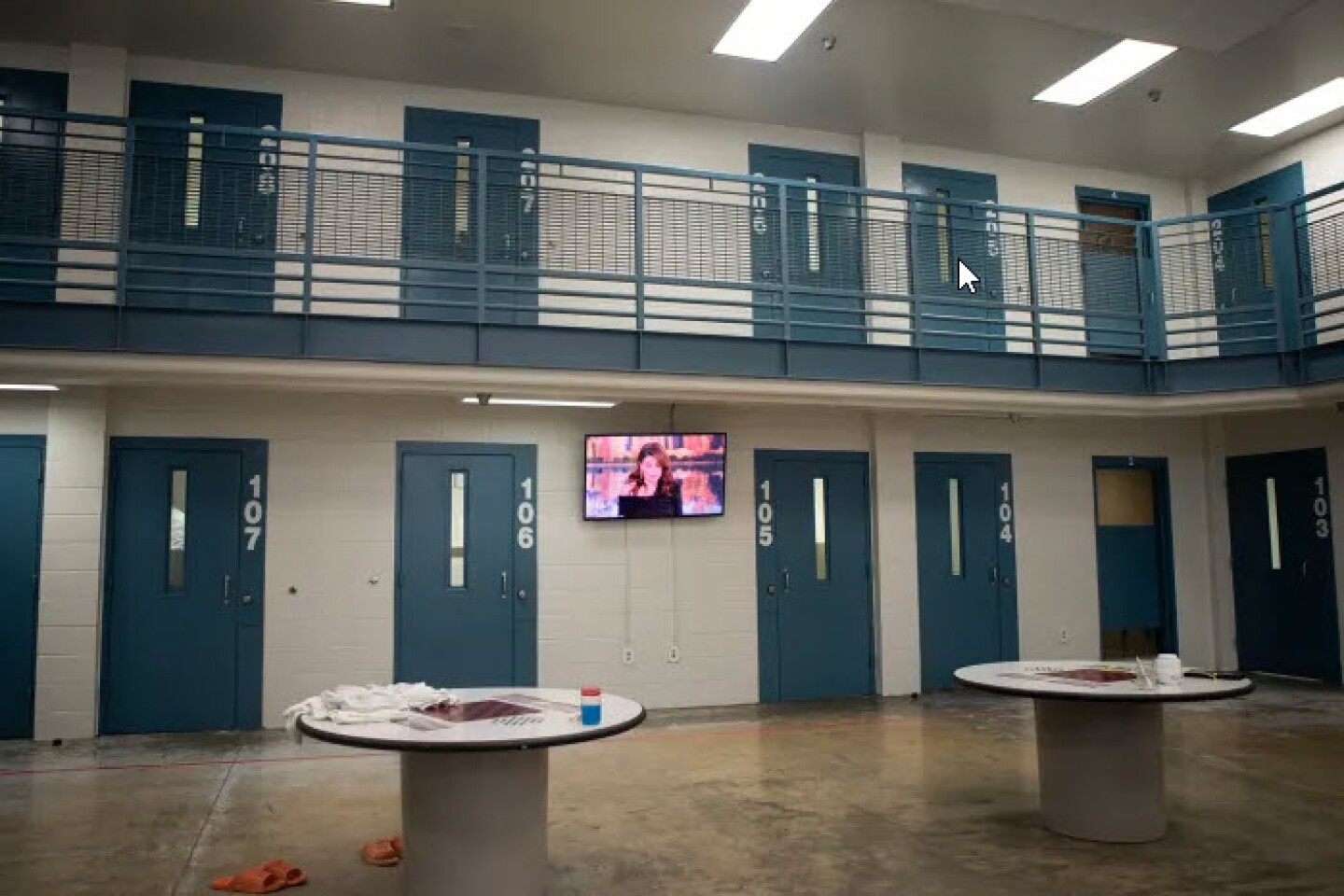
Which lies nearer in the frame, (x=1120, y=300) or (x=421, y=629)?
(x=421, y=629)

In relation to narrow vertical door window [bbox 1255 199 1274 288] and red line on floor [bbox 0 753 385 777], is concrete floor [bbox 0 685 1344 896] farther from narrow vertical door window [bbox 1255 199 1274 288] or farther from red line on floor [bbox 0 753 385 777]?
narrow vertical door window [bbox 1255 199 1274 288]

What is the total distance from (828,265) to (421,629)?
199 inches

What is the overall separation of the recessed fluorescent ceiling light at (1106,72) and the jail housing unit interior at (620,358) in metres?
0.18

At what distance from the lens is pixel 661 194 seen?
30.8 ft

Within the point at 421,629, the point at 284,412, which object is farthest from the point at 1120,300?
the point at 284,412

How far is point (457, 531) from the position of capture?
27.8 ft

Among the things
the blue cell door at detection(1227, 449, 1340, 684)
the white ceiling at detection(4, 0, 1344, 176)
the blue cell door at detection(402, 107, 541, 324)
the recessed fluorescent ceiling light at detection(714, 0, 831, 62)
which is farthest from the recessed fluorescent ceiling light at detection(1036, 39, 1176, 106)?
the blue cell door at detection(402, 107, 541, 324)

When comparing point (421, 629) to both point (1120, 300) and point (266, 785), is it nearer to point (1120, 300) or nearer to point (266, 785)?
point (266, 785)

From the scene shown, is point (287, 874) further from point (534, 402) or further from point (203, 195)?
point (203, 195)

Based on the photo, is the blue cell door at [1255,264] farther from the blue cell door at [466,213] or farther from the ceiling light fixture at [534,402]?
the blue cell door at [466,213]

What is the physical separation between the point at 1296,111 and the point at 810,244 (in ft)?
16.7

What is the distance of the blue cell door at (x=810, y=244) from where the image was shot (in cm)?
897

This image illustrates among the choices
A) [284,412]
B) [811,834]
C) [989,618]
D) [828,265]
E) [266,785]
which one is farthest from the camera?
[989,618]

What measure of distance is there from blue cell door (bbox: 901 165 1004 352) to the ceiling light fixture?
3.02 m
